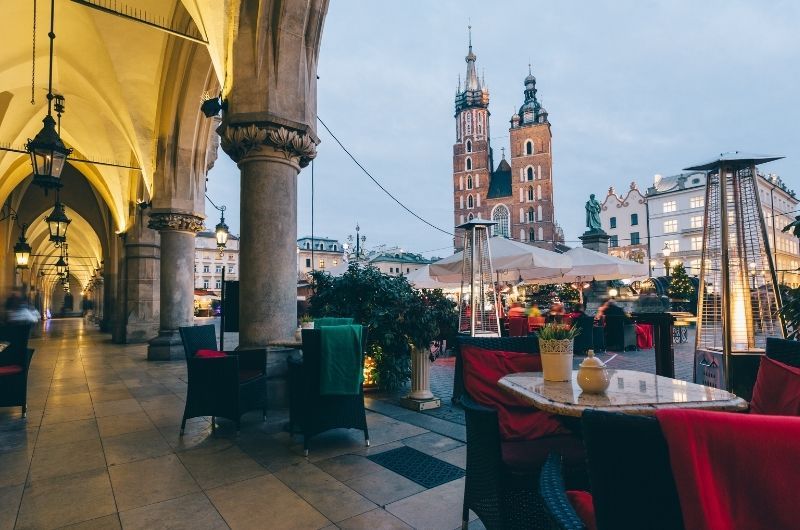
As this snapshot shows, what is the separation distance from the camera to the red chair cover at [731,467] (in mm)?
848

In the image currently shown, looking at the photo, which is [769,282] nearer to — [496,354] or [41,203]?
[496,354]

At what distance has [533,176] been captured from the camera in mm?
62406

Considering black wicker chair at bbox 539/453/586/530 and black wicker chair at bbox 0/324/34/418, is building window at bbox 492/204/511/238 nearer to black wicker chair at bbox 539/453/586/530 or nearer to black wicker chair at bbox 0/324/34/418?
black wicker chair at bbox 0/324/34/418

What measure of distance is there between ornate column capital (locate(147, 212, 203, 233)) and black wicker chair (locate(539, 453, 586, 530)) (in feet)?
29.6

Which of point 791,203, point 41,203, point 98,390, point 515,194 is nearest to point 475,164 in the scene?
point 515,194

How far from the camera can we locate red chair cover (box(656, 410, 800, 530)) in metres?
0.85

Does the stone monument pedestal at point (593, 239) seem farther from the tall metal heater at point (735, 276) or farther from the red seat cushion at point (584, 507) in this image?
the red seat cushion at point (584, 507)

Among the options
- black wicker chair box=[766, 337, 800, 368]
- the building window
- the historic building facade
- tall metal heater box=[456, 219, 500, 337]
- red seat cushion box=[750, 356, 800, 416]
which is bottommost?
red seat cushion box=[750, 356, 800, 416]

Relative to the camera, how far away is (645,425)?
917 mm

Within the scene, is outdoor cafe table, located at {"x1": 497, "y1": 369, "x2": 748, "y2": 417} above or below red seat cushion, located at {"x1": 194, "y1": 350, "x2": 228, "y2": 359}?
above

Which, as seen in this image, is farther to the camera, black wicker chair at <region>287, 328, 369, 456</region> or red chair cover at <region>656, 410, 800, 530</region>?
black wicker chair at <region>287, 328, 369, 456</region>

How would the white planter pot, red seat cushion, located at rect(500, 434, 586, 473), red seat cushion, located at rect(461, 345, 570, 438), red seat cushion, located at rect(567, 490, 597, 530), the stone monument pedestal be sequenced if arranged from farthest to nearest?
the stone monument pedestal < red seat cushion, located at rect(461, 345, 570, 438) < the white planter pot < red seat cushion, located at rect(500, 434, 586, 473) < red seat cushion, located at rect(567, 490, 597, 530)

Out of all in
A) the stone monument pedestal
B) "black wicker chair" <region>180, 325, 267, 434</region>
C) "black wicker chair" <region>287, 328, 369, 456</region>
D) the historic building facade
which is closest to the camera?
"black wicker chair" <region>287, 328, 369, 456</region>

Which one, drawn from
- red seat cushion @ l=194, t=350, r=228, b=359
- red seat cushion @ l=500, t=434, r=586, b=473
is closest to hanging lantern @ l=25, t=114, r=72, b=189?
red seat cushion @ l=194, t=350, r=228, b=359
